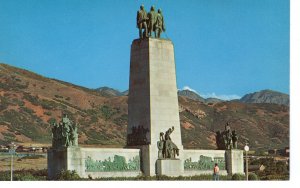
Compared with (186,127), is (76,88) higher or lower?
higher

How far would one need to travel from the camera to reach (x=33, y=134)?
249 feet

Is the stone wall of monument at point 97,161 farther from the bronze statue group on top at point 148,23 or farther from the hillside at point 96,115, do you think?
the hillside at point 96,115

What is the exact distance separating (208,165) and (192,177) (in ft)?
11.9

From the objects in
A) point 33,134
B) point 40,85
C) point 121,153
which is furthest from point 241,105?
point 121,153

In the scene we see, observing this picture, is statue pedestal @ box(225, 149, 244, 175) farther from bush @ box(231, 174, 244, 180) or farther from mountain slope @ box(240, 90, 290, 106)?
mountain slope @ box(240, 90, 290, 106)

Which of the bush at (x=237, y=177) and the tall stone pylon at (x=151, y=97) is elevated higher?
the tall stone pylon at (x=151, y=97)

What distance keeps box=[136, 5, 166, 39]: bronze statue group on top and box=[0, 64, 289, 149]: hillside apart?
34998 mm

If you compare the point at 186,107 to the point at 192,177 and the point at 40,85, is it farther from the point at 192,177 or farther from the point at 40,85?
the point at 192,177

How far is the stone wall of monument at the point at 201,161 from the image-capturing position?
38981mm

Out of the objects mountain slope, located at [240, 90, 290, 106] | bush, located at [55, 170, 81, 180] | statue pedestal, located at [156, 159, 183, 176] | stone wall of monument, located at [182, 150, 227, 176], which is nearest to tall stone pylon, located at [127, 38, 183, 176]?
statue pedestal, located at [156, 159, 183, 176]

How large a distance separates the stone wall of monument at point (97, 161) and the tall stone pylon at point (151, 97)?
33.4 inches

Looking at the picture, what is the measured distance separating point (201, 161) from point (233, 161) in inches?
113

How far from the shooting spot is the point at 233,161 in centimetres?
4203

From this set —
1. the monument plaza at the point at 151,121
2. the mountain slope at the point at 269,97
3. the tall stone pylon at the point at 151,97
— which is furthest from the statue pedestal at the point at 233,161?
the mountain slope at the point at 269,97
